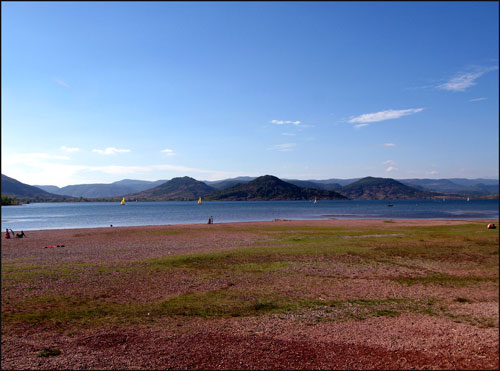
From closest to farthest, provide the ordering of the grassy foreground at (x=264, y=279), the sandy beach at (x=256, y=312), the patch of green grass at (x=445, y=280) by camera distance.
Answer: the sandy beach at (x=256, y=312)
the grassy foreground at (x=264, y=279)
the patch of green grass at (x=445, y=280)

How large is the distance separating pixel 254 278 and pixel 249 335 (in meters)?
7.31

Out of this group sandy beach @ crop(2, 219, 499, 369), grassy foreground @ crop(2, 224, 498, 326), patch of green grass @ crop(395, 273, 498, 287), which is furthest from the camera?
patch of green grass @ crop(395, 273, 498, 287)

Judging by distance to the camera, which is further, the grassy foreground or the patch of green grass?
the patch of green grass

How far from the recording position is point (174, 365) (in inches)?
326

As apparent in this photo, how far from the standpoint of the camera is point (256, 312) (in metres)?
12.3

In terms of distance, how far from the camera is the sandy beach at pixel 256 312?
845 centimetres

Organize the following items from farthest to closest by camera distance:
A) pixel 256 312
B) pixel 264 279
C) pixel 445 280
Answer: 1. pixel 264 279
2. pixel 445 280
3. pixel 256 312

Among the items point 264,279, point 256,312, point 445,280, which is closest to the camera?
point 256,312

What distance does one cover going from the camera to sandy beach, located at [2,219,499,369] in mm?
8453

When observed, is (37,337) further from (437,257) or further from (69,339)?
(437,257)

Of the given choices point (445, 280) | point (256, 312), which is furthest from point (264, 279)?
point (445, 280)

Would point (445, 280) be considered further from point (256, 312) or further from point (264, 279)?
point (256, 312)

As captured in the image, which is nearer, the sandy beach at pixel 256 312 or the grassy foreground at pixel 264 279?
the sandy beach at pixel 256 312

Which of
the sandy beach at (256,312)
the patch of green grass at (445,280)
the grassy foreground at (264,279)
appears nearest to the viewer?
the sandy beach at (256,312)
